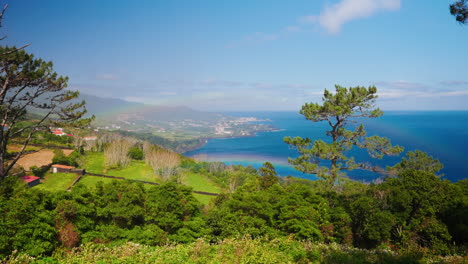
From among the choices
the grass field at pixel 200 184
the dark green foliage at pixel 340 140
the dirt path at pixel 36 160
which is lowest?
the grass field at pixel 200 184

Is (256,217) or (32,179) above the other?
(256,217)

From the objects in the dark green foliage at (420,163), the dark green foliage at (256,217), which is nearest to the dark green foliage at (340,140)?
the dark green foliage at (256,217)

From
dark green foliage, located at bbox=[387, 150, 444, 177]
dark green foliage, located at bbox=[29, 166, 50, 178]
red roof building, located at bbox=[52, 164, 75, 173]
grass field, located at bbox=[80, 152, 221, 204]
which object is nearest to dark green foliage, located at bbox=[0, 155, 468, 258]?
dark green foliage, located at bbox=[387, 150, 444, 177]

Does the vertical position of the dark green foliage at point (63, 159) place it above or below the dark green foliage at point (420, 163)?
below

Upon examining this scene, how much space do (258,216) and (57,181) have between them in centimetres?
1581

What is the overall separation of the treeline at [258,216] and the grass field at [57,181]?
898 cm

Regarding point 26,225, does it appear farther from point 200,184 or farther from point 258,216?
point 200,184

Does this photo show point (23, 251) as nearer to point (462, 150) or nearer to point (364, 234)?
point (364, 234)

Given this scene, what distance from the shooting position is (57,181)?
1808 cm

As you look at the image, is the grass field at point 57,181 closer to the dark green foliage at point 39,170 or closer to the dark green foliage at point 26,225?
the dark green foliage at point 39,170

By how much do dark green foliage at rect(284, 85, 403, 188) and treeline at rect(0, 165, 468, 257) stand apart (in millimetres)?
1581

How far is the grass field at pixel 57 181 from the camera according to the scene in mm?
16927

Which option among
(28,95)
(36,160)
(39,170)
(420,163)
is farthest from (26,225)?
(420,163)

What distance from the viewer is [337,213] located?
9672 millimetres
